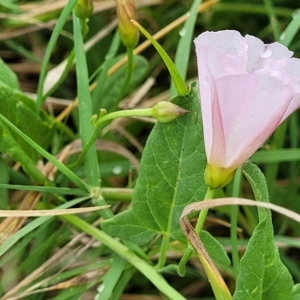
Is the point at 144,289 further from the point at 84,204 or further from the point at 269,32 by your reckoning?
the point at 269,32

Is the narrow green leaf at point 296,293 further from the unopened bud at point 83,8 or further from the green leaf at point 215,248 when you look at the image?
the unopened bud at point 83,8

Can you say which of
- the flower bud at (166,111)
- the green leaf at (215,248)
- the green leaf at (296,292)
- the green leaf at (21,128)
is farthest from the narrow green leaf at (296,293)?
the green leaf at (21,128)

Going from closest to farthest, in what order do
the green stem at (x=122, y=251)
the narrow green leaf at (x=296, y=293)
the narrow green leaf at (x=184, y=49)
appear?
the narrow green leaf at (x=296, y=293)
the green stem at (x=122, y=251)
the narrow green leaf at (x=184, y=49)

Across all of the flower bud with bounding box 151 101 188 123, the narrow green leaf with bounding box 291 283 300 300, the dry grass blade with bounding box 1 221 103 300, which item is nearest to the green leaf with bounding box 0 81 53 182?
the dry grass blade with bounding box 1 221 103 300

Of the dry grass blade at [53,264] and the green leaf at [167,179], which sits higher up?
the green leaf at [167,179]

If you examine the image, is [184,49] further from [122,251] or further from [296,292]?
[296,292]

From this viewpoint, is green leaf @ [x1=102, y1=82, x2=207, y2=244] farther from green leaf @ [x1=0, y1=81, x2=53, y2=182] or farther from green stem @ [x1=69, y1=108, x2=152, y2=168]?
green leaf @ [x1=0, y1=81, x2=53, y2=182]

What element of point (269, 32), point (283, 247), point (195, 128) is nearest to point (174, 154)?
point (195, 128)
